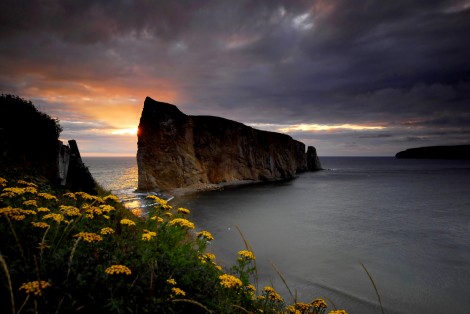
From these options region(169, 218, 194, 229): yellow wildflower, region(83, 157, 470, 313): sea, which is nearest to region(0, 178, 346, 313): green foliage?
region(169, 218, 194, 229): yellow wildflower

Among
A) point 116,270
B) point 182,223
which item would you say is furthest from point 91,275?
point 182,223

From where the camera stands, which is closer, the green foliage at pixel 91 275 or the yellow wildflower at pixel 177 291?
the green foliage at pixel 91 275

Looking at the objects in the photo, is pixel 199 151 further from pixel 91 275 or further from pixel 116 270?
pixel 116 270


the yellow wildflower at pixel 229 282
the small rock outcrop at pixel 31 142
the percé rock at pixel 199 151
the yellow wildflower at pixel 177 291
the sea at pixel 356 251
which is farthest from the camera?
the percé rock at pixel 199 151

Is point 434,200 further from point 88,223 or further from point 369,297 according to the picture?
point 88,223

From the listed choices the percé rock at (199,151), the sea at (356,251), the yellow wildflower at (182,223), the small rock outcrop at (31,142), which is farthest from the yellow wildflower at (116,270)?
the percé rock at (199,151)

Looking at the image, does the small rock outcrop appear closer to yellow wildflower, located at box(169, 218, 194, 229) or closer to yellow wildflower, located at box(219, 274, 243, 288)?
yellow wildflower, located at box(169, 218, 194, 229)

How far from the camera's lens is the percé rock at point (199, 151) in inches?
1746

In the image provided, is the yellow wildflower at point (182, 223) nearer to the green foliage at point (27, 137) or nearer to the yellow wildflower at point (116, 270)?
the yellow wildflower at point (116, 270)

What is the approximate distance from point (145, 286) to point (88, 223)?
6.37 feet

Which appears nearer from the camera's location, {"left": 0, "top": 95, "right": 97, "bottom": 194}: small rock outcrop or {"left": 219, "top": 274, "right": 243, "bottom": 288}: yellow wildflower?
{"left": 219, "top": 274, "right": 243, "bottom": 288}: yellow wildflower

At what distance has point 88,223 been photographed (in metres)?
4.23

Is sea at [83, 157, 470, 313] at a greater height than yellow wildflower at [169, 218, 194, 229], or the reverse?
yellow wildflower at [169, 218, 194, 229]

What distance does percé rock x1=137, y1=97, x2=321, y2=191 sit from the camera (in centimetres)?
4434
